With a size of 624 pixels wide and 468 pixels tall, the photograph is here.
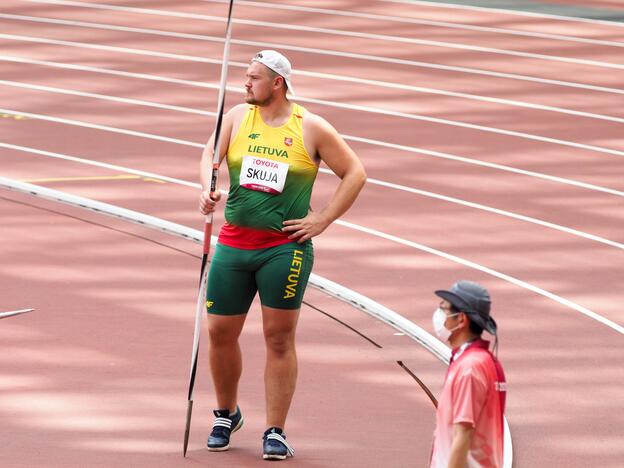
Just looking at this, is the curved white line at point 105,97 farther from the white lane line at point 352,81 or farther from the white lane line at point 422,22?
the white lane line at point 422,22

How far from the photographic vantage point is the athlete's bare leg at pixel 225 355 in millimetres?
8734

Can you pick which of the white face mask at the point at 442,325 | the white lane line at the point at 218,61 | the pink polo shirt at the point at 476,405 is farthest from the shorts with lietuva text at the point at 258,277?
the white lane line at the point at 218,61

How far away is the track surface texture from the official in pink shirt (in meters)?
2.55

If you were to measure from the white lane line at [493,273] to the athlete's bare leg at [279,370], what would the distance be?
11.8 feet

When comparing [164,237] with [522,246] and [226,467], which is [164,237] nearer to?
[522,246]

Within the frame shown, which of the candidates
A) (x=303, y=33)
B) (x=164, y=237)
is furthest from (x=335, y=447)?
(x=303, y=33)

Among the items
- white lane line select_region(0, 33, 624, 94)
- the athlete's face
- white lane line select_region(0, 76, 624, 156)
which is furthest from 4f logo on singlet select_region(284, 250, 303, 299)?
white lane line select_region(0, 33, 624, 94)

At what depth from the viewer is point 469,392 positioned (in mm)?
6223

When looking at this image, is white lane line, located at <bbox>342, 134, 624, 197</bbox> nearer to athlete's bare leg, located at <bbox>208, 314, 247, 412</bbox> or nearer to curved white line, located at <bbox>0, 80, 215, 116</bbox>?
curved white line, located at <bbox>0, 80, 215, 116</bbox>

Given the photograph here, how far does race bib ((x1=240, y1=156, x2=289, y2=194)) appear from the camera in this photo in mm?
8578

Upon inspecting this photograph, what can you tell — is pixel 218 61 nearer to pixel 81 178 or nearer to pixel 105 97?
pixel 105 97

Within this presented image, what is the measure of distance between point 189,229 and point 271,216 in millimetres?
5465

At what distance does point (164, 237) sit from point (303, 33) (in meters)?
11.1

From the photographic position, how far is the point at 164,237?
45.6 ft
